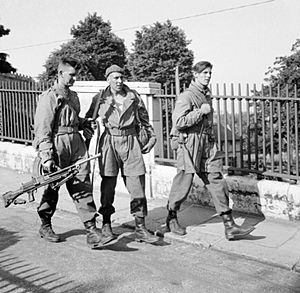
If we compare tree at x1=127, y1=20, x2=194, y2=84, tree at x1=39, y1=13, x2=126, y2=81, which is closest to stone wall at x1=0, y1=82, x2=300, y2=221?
tree at x1=127, y1=20, x2=194, y2=84

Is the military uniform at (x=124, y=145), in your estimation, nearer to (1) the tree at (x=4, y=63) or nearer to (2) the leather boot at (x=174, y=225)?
(2) the leather boot at (x=174, y=225)

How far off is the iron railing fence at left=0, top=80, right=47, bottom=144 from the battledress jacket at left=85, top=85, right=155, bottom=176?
13.1 ft

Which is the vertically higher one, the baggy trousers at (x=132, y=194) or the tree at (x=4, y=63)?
the tree at (x=4, y=63)

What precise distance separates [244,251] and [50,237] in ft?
6.68

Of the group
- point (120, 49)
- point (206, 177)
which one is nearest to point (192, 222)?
point (206, 177)

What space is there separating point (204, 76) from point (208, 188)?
1.19 m

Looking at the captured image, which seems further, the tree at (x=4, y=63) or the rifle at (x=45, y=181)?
the tree at (x=4, y=63)

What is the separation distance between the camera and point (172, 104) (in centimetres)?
656

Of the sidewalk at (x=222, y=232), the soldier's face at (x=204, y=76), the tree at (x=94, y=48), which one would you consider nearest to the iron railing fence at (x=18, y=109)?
the sidewalk at (x=222, y=232)

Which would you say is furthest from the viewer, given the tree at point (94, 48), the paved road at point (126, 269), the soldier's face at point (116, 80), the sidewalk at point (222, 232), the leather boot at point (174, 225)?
the tree at point (94, 48)

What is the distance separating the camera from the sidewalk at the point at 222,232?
4383 millimetres

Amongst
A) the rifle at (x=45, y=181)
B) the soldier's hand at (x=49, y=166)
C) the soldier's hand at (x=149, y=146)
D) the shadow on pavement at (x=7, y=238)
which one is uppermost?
the soldier's hand at (x=149, y=146)

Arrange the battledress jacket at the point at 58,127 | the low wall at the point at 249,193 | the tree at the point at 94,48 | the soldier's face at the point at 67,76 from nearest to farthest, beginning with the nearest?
the battledress jacket at the point at 58,127
the soldier's face at the point at 67,76
the low wall at the point at 249,193
the tree at the point at 94,48

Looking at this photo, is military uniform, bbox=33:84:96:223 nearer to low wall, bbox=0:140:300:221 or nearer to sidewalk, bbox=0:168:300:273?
sidewalk, bbox=0:168:300:273
